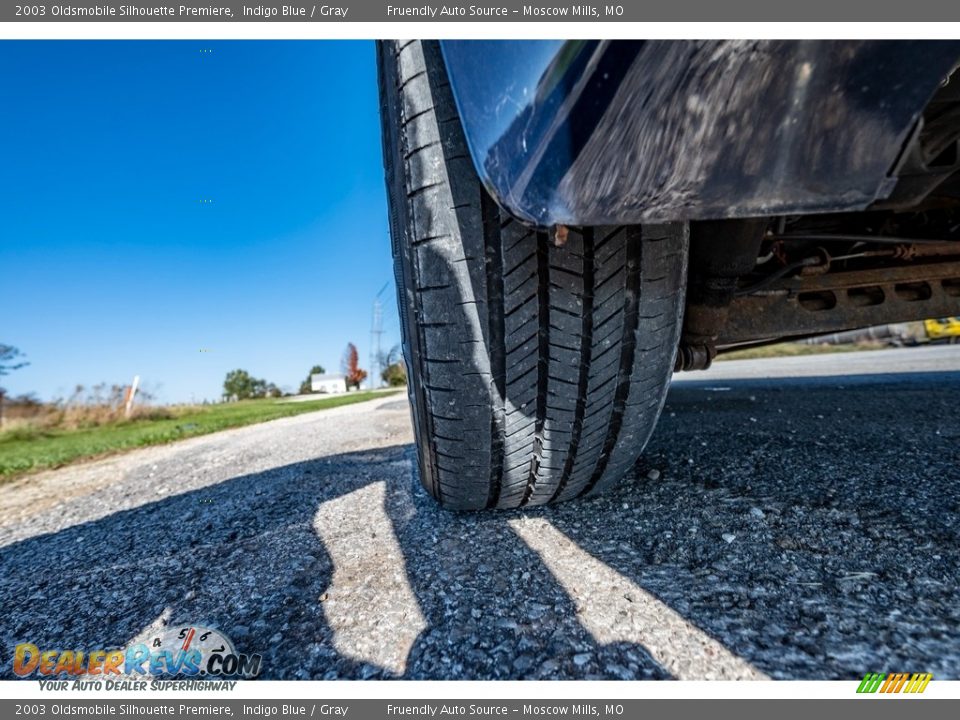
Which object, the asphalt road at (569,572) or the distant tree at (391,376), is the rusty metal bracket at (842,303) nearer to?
the asphalt road at (569,572)

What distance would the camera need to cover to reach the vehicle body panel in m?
0.41

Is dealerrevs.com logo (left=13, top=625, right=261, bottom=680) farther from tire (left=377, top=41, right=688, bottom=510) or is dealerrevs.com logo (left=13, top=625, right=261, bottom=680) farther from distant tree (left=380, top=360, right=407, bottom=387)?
distant tree (left=380, top=360, right=407, bottom=387)

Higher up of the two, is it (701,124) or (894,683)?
(701,124)

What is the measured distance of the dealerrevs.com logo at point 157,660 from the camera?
63cm

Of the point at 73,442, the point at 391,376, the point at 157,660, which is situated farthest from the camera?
the point at 391,376

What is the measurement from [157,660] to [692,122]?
107 cm

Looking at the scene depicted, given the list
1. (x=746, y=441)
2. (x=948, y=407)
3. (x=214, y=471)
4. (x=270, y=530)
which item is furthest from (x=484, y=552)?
(x=948, y=407)

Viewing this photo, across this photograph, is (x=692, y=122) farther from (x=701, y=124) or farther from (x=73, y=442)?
(x=73, y=442)

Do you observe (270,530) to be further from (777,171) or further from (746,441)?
(746,441)

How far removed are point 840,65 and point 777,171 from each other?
0.33 feet

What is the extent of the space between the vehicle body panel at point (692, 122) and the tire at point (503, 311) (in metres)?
0.20

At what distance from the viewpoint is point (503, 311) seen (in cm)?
77

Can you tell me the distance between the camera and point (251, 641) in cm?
66

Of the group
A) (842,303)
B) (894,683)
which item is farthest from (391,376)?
(894,683)
